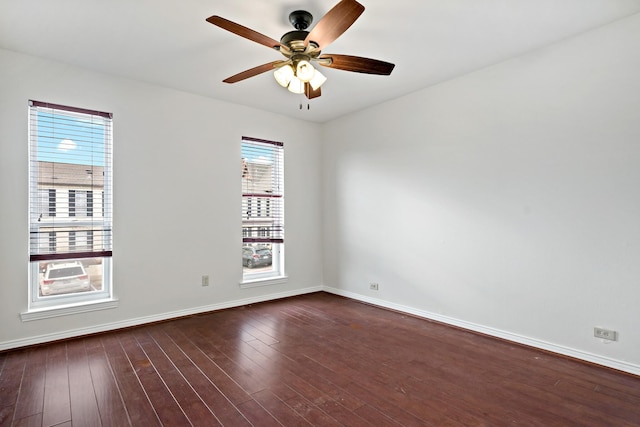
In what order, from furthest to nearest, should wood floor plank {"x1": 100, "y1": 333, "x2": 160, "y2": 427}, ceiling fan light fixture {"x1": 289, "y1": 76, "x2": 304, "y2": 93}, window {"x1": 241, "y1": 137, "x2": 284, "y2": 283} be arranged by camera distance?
window {"x1": 241, "y1": 137, "x2": 284, "y2": 283} < ceiling fan light fixture {"x1": 289, "y1": 76, "x2": 304, "y2": 93} < wood floor plank {"x1": 100, "y1": 333, "x2": 160, "y2": 427}

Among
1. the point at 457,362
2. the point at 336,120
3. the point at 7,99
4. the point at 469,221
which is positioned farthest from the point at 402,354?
the point at 7,99

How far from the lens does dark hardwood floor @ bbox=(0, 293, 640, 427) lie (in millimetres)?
1976

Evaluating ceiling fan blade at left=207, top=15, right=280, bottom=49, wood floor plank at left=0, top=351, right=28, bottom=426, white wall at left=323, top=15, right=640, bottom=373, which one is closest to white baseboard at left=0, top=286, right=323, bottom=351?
wood floor plank at left=0, top=351, right=28, bottom=426

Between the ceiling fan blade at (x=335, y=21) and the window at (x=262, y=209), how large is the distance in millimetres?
2484

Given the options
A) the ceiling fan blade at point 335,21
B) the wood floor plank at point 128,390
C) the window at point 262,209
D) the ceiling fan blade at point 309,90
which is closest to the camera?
the ceiling fan blade at point 335,21

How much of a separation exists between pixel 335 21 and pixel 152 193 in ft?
9.07

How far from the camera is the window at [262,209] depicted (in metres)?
4.51

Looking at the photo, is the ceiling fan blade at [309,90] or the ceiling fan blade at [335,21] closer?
the ceiling fan blade at [335,21]

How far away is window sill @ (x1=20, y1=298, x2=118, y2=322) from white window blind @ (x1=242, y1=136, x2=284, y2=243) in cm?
167

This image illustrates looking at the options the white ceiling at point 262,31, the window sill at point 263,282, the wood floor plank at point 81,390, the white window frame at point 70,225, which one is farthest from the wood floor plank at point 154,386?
the white ceiling at point 262,31

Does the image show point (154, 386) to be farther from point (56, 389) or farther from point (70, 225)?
point (70, 225)

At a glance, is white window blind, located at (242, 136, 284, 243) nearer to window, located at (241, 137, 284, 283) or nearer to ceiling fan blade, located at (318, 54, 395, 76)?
window, located at (241, 137, 284, 283)

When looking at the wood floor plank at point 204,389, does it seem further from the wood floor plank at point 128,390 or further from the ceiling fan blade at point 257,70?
the ceiling fan blade at point 257,70

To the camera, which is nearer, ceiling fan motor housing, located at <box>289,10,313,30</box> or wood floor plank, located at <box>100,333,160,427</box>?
wood floor plank, located at <box>100,333,160,427</box>
